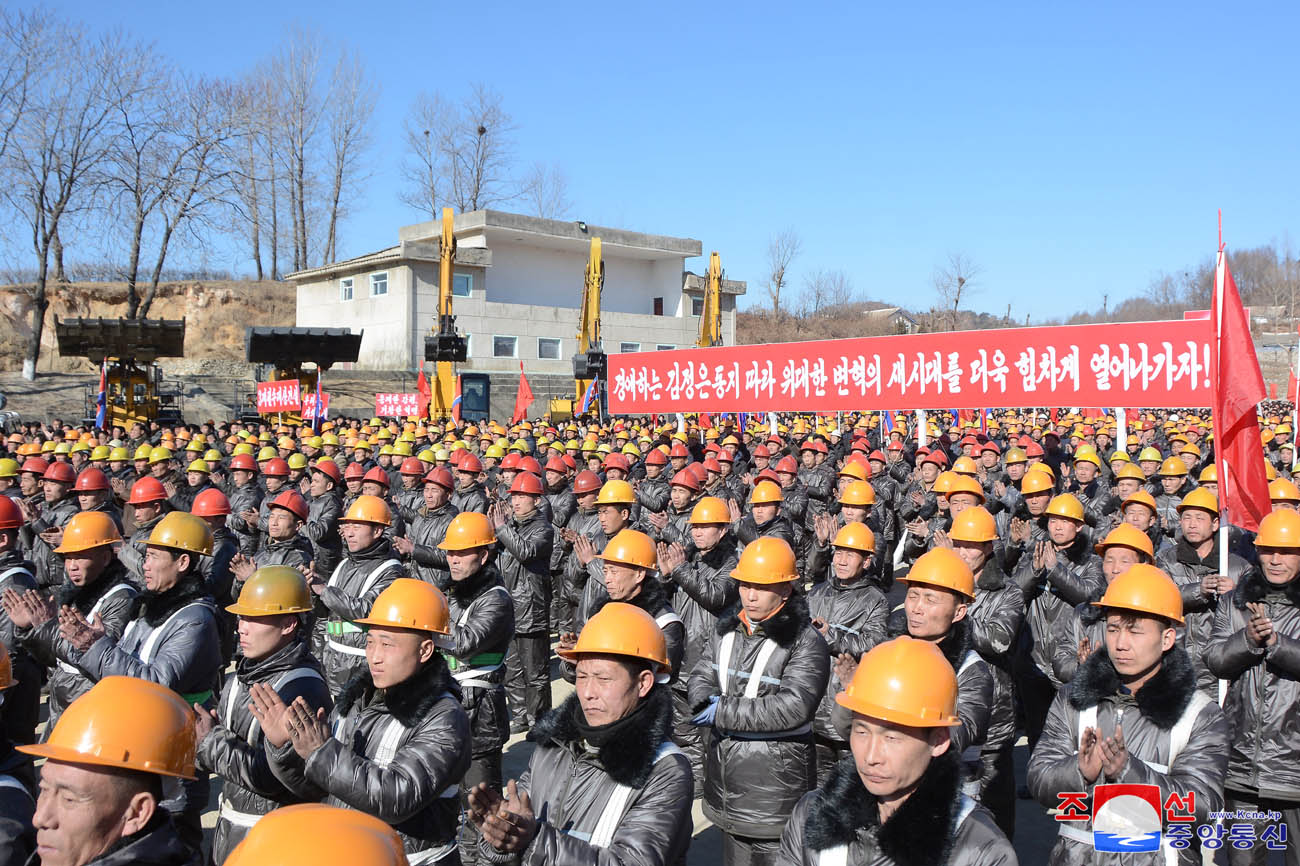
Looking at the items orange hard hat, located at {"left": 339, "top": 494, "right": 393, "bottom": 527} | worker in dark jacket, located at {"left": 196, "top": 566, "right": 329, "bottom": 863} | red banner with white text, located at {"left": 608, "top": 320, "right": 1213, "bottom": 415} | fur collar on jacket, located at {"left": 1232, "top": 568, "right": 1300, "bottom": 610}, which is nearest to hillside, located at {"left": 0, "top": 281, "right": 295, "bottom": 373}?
red banner with white text, located at {"left": 608, "top": 320, "right": 1213, "bottom": 415}

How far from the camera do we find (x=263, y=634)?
12.2 feet

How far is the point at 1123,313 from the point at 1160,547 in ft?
320

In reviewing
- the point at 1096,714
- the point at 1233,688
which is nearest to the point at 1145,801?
the point at 1096,714

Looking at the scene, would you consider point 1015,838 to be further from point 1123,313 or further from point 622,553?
point 1123,313

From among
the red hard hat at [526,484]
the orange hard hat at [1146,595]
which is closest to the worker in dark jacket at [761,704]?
the orange hard hat at [1146,595]

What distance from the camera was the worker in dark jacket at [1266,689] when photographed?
168 inches

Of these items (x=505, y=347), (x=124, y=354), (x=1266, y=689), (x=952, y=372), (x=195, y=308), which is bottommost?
(x=1266, y=689)

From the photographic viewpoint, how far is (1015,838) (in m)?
5.47

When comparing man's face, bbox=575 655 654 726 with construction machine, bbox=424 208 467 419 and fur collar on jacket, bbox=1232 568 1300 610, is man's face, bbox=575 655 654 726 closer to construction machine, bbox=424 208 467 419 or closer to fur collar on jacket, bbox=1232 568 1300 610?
fur collar on jacket, bbox=1232 568 1300 610

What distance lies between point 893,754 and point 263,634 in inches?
97.3

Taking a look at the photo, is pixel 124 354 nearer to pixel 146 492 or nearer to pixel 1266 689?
pixel 146 492

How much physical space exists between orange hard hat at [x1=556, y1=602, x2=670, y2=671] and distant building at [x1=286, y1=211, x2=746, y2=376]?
1337 inches

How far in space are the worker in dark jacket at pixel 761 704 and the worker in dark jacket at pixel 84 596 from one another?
2906 mm

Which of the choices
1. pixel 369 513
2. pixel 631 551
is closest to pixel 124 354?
pixel 369 513
